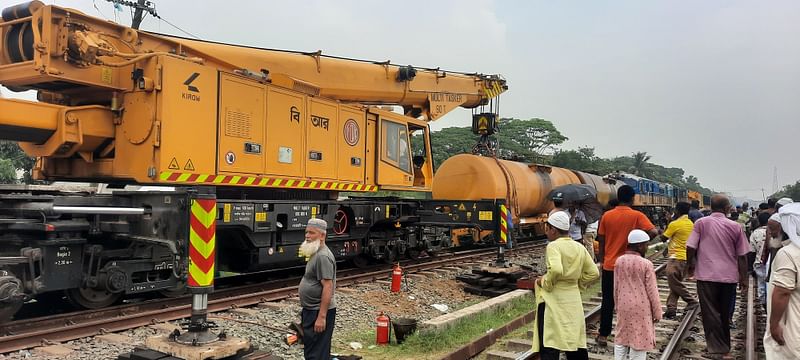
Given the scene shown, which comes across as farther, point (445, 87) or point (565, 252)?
point (445, 87)

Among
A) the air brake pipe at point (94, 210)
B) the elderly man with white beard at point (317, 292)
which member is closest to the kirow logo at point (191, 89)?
the air brake pipe at point (94, 210)

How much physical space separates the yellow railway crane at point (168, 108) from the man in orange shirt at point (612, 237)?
499cm

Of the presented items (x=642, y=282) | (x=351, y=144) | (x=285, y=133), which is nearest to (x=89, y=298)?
(x=285, y=133)

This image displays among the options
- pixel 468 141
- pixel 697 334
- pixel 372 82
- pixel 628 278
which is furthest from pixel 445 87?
pixel 468 141

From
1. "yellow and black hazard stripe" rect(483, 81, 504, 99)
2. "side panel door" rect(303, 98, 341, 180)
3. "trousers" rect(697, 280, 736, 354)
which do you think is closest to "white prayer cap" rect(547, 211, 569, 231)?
"trousers" rect(697, 280, 736, 354)

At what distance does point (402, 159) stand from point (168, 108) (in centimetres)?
582

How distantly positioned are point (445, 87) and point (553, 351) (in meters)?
9.25

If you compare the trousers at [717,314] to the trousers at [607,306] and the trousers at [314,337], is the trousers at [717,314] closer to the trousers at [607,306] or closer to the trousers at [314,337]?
the trousers at [607,306]

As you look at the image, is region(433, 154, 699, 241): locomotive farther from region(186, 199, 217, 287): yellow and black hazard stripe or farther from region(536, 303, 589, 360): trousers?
region(186, 199, 217, 287): yellow and black hazard stripe

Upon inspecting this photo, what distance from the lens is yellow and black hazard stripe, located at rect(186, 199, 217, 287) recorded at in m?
4.53

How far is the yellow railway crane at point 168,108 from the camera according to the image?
652cm

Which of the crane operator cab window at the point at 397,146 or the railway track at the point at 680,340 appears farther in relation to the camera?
the crane operator cab window at the point at 397,146

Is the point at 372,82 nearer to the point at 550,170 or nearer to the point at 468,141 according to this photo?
the point at 550,170

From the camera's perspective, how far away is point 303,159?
30.4 ft
